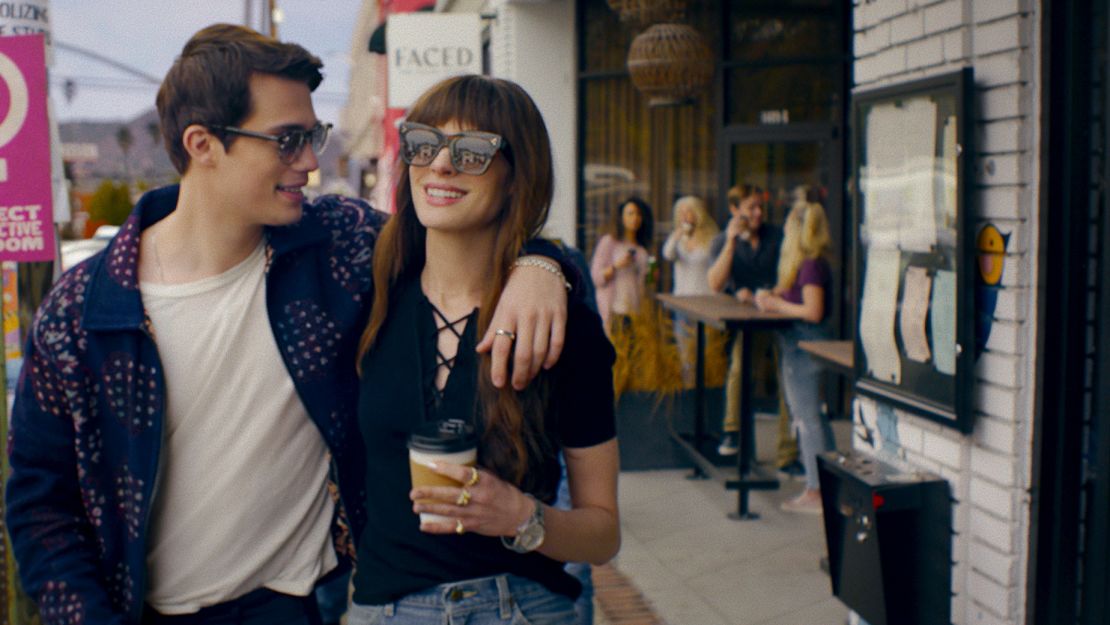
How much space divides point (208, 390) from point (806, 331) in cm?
498

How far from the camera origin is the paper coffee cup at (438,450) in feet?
5.90

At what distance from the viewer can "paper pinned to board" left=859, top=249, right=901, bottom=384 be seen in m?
4.13

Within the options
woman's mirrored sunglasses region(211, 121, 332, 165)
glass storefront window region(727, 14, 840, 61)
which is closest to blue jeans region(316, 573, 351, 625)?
woman's mirrored sunglasses region(211, 121, 332, 165)

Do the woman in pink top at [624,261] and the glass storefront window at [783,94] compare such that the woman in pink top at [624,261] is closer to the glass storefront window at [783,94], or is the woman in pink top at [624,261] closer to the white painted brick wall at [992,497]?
the glass storefront window at [783,94]

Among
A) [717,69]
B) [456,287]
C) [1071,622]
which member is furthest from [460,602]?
[717,69]

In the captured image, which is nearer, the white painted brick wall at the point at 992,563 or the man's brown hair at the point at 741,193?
the white painted brick wall at the point at 992,563

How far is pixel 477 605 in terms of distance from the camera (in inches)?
80.1

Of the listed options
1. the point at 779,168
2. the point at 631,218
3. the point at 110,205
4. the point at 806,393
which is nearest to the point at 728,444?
the point at 806,393

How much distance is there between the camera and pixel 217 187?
2.36m

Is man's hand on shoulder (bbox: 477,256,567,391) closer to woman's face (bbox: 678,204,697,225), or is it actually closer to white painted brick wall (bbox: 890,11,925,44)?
white painted brick wall (bbox: 890,11,925,44)

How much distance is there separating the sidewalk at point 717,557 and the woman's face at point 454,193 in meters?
3.48

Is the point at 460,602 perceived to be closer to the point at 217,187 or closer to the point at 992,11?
the point at 217,187

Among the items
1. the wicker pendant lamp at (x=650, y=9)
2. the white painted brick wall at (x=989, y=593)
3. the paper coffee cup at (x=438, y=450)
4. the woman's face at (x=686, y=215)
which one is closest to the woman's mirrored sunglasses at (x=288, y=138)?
the paper coffee cup at (x=438, y=450)

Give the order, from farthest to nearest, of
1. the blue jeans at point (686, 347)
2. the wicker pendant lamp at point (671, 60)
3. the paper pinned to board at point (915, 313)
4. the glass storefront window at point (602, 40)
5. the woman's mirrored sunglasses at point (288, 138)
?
the glass storefront window at point (602, 40) < the wicker pendant lamp at point (671, 60) < the blue jeans at point (686, 347) < the paper pinned to board at point (915, 313) < the woman's mirrored sunglasses at point (288, 138)
